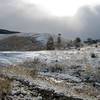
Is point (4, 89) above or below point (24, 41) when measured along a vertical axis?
below

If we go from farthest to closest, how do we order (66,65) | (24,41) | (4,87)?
(24,41), (66,65), (4,87)

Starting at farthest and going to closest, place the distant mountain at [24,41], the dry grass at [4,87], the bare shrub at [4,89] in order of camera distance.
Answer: the distant mountain at [24,41], the dry grass at [4,87], the bare shrub at [4,89]

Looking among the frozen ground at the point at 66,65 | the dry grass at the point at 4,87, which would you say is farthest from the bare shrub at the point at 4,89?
the frozen ground at the point at 66,65

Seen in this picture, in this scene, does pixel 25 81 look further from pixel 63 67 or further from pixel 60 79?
pixel 63 67

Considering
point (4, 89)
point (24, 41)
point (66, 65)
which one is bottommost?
point (4, 89)

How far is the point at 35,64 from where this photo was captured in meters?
35.2

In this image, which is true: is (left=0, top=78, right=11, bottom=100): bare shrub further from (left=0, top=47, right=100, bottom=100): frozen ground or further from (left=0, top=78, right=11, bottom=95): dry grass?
(left=0, top=47, right=100, bottom=100): frozen ground

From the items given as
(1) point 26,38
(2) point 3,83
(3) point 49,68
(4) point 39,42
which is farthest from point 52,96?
(1) point 26,38

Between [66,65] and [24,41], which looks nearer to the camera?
[66,65]

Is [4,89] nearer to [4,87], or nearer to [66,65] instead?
[4,87]

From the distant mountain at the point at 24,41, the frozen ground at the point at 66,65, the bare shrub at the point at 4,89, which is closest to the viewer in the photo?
the bare shrub at the point at 4,89

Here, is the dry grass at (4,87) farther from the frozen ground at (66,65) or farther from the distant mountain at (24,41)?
the distant mountain at (24,41)

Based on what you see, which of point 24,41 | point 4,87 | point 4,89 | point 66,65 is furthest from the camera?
point 24,41

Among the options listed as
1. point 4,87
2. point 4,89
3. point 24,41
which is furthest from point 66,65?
point 24,41
